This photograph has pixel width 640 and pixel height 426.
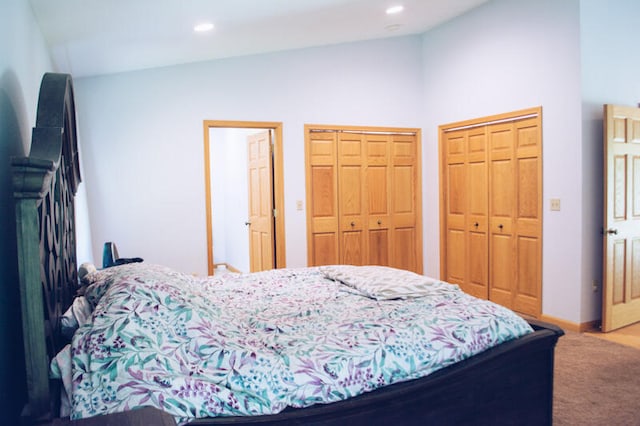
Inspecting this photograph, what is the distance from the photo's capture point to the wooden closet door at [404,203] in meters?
5.48

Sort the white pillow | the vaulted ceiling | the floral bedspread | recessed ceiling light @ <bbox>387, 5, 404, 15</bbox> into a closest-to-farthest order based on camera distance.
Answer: the floral bedspread → the white pillow → the vaulted ceiling → recessed ceiling light @ <bbox>387, 5, 404, 15</bbox>

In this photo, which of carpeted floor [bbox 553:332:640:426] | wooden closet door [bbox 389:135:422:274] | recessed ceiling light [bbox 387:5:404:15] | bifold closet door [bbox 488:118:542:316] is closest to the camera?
carpeted floor [bbox 553:332:640:426]

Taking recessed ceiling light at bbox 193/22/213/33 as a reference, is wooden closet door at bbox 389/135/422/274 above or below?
below

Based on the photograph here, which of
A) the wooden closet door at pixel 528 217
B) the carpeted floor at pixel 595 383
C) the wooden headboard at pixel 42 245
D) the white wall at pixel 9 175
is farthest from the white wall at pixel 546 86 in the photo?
the white wall at pixel 9 175

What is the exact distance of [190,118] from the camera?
4578 mm

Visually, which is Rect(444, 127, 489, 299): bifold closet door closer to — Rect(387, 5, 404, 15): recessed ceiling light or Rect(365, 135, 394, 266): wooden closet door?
Rect(365, 135, 394, 266): wooden closet door

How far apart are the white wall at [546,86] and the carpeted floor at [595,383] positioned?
48 cm

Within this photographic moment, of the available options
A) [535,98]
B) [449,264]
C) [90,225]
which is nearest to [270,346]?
[90,225]

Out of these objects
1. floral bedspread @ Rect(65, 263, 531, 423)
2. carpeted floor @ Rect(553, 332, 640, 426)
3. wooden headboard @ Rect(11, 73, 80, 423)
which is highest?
wooden headboard @ Rect(11, 73, 80, 423)

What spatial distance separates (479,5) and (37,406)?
491cm

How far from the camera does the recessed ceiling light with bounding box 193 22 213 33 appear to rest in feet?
11.1

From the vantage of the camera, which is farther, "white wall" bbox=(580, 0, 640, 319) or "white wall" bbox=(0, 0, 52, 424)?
"white wall" bbox=(580, 0, 640, 319)

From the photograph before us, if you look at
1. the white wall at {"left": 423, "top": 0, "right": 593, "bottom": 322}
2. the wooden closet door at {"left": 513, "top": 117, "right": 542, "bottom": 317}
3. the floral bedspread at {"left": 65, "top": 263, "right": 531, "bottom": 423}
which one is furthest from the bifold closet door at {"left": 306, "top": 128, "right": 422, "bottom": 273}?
the floral bedspread at {"left": 65, "top": 263, "right": 531, "bottom": 423}

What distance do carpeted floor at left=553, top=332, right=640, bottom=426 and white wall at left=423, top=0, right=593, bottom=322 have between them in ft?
1.56
